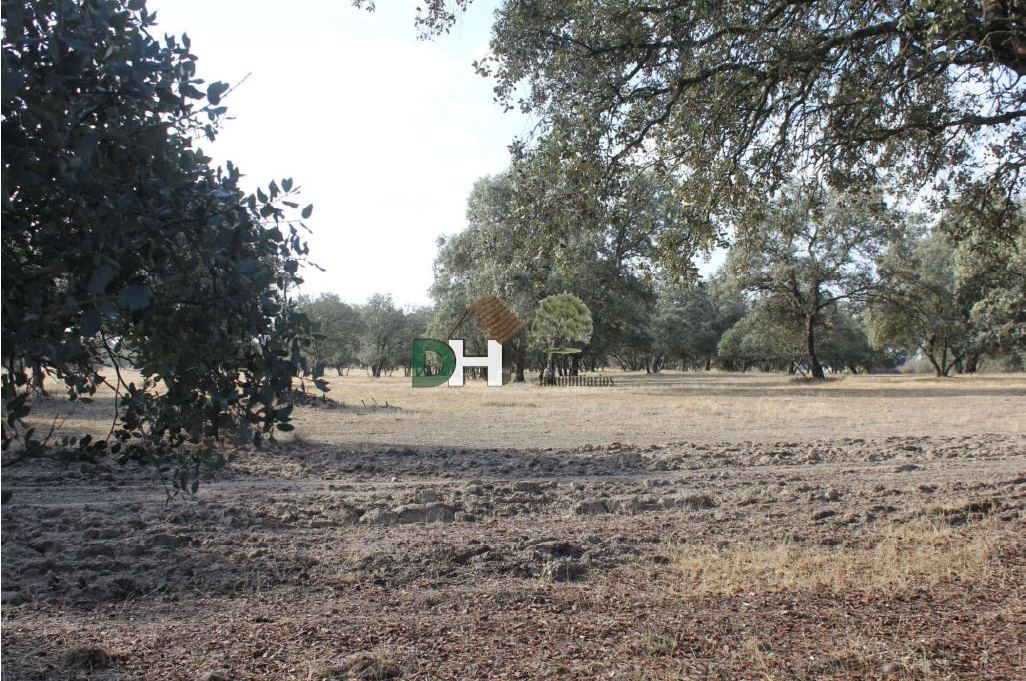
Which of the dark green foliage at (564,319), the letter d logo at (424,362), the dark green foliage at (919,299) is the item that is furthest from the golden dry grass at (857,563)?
the letter d logo at (424,362)

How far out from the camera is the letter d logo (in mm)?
43031

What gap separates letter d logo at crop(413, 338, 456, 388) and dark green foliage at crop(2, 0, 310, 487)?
3780 cm

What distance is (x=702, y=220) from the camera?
7582 mm

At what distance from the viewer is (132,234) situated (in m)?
2.38

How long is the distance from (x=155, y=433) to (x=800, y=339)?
147 feet

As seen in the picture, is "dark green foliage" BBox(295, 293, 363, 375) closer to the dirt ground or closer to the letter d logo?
the letter d logo

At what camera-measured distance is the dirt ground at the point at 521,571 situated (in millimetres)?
3668

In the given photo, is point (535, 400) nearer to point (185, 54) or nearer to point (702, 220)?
point (702, 220)

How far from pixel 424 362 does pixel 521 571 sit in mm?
44547

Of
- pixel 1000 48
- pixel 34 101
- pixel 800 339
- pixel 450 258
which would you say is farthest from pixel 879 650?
pixel 800 339

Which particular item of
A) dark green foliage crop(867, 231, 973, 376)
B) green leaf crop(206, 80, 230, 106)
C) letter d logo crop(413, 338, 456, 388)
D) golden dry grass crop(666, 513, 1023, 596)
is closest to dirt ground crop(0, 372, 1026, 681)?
golden dry grass crop(666, 513, 1023, 596)

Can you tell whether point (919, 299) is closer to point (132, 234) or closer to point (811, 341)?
point (811, 341)

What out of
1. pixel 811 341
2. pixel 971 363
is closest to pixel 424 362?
pixel 811 341

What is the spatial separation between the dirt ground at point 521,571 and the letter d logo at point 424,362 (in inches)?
1265
